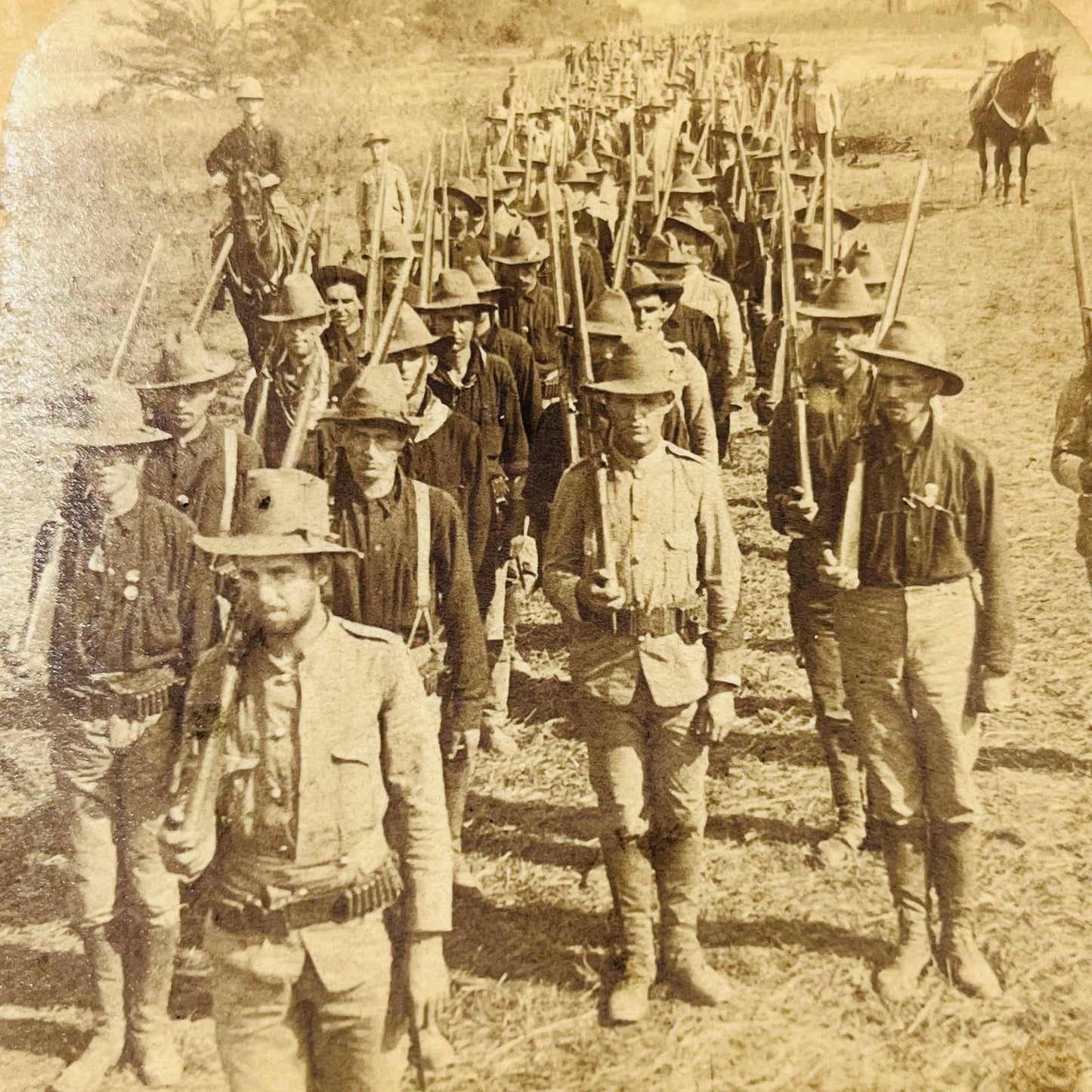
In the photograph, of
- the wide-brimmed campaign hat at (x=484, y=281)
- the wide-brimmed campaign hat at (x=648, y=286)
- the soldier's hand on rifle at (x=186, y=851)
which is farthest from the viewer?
the wide-brimmed campaign hat at (x=484, y=281)

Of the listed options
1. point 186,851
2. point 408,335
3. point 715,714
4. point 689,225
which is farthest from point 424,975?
point 689,225

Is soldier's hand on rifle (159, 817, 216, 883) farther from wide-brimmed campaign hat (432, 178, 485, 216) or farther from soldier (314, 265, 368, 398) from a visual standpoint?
wide-brimmed campaign hat (432, 178, 485, 216)

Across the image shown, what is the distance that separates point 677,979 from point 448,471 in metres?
2.08

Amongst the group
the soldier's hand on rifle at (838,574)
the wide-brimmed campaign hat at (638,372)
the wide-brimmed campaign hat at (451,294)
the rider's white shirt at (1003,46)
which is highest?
the rider's white shirt at (1003,46)

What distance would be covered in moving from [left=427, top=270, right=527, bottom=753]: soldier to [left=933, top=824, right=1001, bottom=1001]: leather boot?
1.64 meters

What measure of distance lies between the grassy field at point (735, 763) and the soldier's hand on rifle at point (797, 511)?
12 cm

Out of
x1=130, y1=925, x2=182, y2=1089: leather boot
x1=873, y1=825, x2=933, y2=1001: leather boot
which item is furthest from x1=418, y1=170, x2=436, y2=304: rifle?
x1=873, y1=825, x2=933, y2=1001: leather boot

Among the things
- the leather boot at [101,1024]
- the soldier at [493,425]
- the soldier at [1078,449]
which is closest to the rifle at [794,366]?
the soldier at [1078,449]

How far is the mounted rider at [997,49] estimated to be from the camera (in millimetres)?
4742

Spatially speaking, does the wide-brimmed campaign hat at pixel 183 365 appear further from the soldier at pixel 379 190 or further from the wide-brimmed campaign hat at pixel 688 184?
the wide-brimmed campaign hat at pixel 688 184

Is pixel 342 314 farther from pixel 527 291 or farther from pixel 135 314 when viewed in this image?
pixel 527 291

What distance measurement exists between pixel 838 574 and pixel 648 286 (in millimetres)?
1702

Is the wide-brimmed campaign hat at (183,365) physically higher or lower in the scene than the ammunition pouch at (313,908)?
higher

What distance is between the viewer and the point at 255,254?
480 cm
